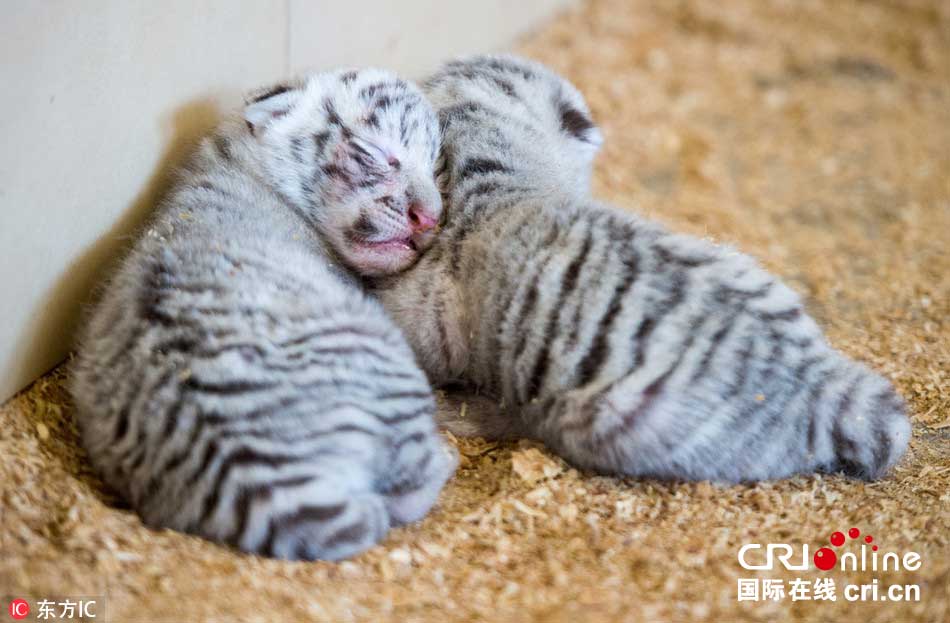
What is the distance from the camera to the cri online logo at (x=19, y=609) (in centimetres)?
248

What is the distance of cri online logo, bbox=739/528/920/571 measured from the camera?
297cm

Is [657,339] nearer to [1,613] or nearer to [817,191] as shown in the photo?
[1,613]

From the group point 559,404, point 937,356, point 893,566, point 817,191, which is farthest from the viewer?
point 817,191

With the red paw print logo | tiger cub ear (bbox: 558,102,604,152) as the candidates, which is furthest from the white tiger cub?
the red paw print logo

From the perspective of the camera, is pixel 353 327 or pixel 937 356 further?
pixel 937 356

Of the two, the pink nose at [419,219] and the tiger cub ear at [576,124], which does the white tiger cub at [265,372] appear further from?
the tiger cub ear at [576,124]

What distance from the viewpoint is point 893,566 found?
296cm

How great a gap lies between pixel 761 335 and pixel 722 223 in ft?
7.56

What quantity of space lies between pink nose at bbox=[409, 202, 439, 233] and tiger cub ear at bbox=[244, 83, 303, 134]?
0.64 meters

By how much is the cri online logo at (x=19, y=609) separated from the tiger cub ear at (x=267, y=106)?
1.89 m

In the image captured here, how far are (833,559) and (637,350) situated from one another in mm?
858

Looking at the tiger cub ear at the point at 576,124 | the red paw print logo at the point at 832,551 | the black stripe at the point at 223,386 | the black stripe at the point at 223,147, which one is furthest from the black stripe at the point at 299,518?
the tiger cub ear at the point at 576,124

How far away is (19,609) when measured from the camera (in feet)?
8.18

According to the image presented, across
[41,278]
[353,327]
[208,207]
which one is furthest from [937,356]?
[41,278]
